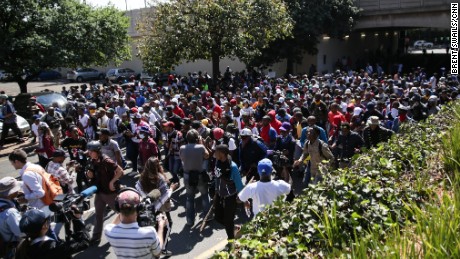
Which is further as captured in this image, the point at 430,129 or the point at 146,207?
the point at 430,129

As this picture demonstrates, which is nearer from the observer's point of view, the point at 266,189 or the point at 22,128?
the point at 266,189

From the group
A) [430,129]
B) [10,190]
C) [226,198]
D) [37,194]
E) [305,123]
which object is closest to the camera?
[10,190]

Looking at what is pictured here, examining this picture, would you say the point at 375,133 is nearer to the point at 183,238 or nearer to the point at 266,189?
the point at 266,189

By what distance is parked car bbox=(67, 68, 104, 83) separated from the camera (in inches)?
1591

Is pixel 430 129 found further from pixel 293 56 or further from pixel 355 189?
pixel 293 56

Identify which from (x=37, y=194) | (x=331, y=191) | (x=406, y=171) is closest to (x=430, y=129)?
(x=406, y=171)

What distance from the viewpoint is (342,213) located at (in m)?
3.66

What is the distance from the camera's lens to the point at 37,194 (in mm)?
5551

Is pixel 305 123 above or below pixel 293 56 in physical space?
below

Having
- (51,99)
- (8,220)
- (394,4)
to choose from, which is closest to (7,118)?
(51,99)

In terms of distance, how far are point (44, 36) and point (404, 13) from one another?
80.4 feet

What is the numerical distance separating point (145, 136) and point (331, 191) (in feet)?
16.9

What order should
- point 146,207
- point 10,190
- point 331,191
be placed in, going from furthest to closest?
point 10,190
point 146,207
point 331,191

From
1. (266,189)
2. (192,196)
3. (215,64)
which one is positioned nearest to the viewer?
(266,189)
